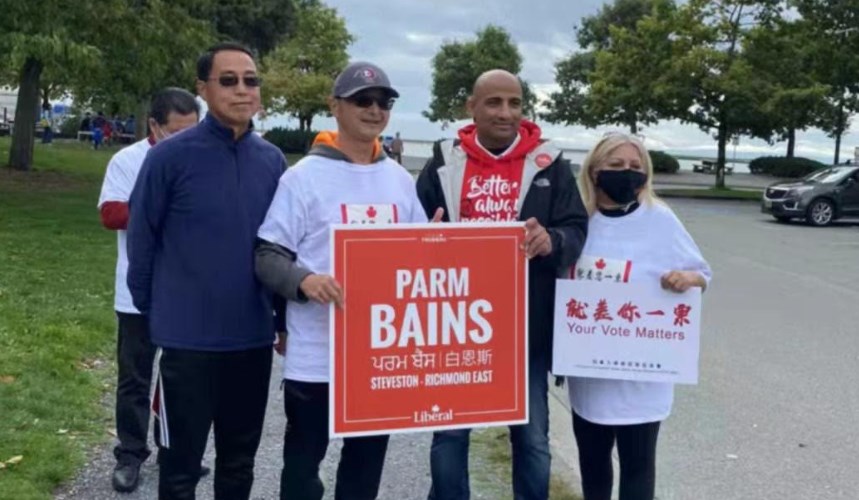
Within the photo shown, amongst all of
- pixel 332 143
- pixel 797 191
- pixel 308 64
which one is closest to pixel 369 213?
pixel 332 143

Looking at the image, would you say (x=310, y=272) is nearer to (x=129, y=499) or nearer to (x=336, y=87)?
(x=336, y=87)

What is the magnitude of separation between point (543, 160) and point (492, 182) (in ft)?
0.73

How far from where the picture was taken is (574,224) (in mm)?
4234

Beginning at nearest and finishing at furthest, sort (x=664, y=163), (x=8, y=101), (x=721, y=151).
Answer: (x=721, y=151), (x=664, y=163), (x=8, y=101)

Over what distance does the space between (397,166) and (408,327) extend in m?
→ 0.61

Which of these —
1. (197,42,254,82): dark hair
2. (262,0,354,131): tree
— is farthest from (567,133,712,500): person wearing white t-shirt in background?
(262,0,354,131): tree

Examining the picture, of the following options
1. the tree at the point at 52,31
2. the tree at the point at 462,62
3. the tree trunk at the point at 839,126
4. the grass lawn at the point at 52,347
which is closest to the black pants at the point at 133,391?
the grass lawn at the point at 52,347

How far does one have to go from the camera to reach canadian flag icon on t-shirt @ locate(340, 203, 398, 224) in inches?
156

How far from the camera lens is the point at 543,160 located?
4.39m

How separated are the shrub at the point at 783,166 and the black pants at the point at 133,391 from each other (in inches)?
1957

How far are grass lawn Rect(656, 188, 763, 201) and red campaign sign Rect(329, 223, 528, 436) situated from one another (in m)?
35.3

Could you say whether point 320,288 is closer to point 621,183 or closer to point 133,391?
point 621,183

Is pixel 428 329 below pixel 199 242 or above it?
below

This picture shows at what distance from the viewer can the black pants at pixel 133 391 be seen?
5.38m
